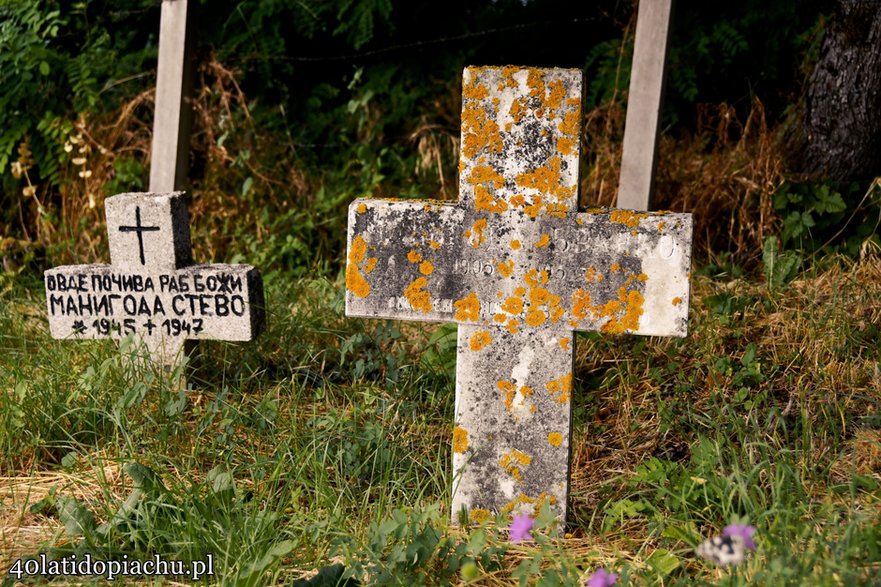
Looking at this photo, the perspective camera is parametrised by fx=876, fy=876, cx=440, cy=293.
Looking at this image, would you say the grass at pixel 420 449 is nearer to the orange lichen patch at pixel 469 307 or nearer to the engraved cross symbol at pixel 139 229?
the engraved cross symbol at pixel 139 229

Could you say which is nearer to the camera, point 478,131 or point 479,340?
point 478,131

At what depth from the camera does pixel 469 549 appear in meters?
2.37

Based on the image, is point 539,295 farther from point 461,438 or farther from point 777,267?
point 777,267

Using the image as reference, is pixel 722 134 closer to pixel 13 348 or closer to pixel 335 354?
pixel 335 354

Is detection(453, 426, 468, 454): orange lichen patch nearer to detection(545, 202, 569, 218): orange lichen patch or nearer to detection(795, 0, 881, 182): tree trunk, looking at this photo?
detection(545, 202, 569, 218): orange lichen patch

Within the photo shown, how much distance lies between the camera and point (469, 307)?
2703mm

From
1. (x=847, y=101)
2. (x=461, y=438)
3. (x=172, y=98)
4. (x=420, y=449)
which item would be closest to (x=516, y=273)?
(x=461, y=438)

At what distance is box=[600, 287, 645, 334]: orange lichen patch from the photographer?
261 centimetres

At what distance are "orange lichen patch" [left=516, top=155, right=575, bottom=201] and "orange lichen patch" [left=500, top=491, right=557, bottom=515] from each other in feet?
3.02

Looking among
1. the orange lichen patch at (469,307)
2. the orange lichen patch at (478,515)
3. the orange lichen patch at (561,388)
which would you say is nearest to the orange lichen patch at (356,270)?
the orange lichen patch at (469,307)

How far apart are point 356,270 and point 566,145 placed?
745 mm

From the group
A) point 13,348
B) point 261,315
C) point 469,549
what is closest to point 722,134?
point 261,315

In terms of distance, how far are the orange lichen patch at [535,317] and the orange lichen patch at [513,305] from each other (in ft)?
0.10

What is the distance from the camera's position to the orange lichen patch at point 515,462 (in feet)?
8.93
